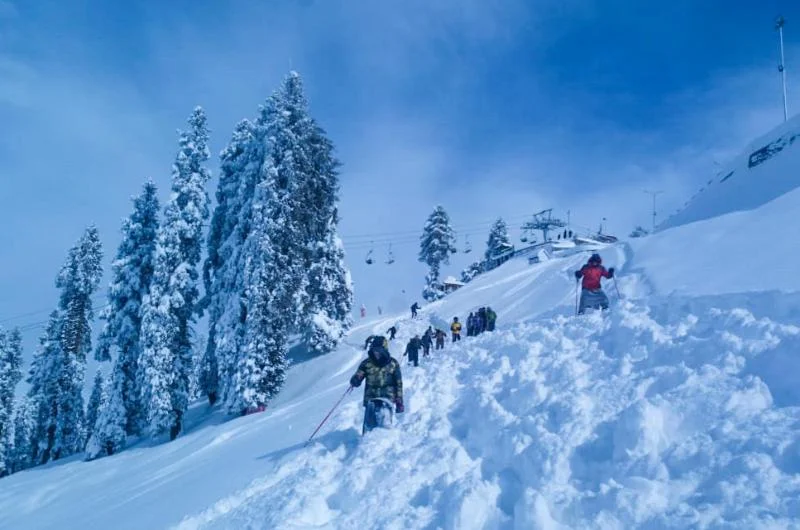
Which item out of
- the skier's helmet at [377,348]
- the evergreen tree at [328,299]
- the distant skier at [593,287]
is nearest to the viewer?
the skier's helmet at [377,348]

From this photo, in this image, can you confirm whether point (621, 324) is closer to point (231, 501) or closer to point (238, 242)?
point (231, 501)

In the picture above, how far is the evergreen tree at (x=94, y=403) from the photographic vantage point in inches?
2057

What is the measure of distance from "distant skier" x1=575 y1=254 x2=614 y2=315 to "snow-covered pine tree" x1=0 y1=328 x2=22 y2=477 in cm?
4234

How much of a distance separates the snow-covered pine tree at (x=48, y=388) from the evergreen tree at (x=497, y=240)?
45.7 meters

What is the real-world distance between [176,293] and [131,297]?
14.5 feet

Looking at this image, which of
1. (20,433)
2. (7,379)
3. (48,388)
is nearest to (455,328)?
(48,388)

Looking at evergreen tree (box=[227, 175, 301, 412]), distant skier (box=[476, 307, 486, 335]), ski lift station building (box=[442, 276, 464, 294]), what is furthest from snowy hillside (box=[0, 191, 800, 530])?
ski lift station building (box=[442, 276, 464, 294])

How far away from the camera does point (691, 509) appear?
156 inches

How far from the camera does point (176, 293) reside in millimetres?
23859

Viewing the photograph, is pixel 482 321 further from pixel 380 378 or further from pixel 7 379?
pixel 7 379

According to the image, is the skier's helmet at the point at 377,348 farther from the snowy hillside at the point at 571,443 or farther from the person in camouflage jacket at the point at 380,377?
the snowy hillside at the point at 571,443

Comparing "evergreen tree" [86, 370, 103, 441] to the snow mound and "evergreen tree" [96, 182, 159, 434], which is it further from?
the snow mound

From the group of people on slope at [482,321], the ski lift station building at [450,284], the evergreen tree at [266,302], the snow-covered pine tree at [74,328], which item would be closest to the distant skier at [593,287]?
the group of people on slope at [482,321]

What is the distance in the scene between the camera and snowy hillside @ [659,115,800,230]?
22031mm
